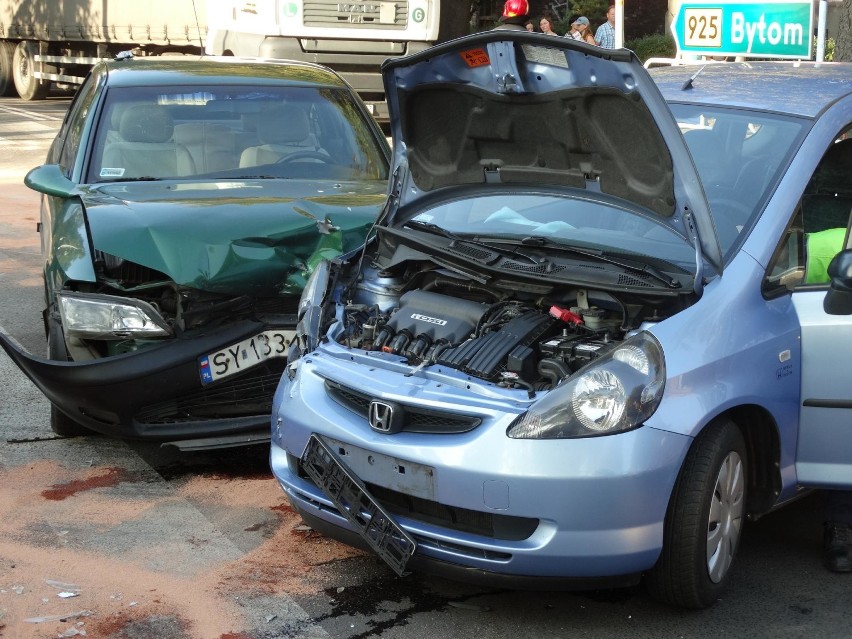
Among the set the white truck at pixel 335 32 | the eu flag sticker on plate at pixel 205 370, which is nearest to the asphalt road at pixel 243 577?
the eu flag sticker on plate at pixel 205 370

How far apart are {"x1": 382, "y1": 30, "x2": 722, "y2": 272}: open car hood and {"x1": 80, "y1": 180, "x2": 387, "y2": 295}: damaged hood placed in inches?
26.4

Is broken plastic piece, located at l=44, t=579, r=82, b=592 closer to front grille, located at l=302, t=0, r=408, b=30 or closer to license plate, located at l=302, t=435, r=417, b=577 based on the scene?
license plate, located at l=302, t=435, r=417, b=577

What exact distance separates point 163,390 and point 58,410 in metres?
0.92

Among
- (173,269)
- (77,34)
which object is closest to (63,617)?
(173,269)

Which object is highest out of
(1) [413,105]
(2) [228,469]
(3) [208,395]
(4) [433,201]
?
(1) [413,105]

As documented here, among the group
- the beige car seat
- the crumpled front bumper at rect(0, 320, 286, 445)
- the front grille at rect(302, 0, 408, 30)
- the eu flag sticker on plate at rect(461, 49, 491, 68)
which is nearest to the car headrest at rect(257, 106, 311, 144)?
the beige car seat

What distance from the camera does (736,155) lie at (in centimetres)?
452

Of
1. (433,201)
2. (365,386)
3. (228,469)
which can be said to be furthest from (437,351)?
(228,469)

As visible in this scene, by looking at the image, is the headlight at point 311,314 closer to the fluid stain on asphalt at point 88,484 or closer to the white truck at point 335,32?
the fluid stain on asphalt at point 88,484

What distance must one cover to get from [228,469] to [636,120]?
2.53m

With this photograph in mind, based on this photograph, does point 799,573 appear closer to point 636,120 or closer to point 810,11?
point 636,120

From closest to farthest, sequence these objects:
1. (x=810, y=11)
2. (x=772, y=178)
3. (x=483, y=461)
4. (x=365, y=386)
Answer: (x=483, y=461) < (x=365, y=386) < (x=772, y=178) < (x=810, y=11)

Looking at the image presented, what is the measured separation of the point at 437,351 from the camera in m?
4.06

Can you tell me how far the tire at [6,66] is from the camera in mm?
26578
